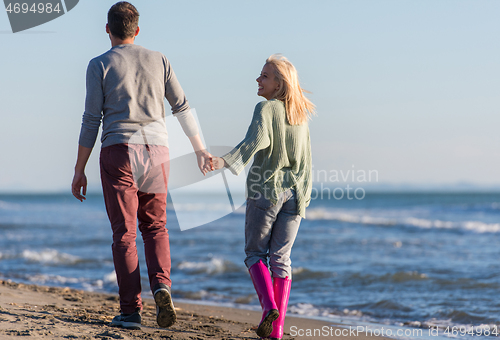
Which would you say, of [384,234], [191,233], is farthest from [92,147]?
[384,234]

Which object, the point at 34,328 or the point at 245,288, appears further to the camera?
the point at 245,288

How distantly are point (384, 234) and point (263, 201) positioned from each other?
998 centimetres

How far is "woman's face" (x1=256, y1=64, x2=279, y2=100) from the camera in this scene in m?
2.66

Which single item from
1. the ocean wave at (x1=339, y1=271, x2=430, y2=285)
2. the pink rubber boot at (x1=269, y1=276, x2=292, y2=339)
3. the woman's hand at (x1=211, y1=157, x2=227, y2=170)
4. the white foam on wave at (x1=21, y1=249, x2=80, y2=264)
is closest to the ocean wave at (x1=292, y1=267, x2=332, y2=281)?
the ocean wave at (x1=339, y1=271, x2=430, y2=285)

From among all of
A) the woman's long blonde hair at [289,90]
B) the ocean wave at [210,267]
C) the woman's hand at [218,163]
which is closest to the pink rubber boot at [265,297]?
the woman's hand at [218,163]

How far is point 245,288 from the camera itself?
5.53 meters

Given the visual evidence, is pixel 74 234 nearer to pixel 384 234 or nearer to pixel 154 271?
pixel 384 234

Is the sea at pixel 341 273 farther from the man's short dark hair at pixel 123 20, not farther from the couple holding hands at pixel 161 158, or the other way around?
the man's short dark hair at pixel 123 20

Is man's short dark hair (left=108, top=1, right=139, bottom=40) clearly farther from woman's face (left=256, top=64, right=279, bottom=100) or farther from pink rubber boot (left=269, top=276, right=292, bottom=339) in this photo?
pink rubber boot (left=269, top=276, right=292, bottom=339)

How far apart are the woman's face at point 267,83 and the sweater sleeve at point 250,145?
232 mm

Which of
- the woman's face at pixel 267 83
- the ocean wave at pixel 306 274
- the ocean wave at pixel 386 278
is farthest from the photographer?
the ocean wave at pixel 306 274

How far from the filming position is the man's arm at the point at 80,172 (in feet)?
8.20

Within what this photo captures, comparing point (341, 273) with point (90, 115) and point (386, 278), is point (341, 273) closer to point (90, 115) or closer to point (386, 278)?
point (386, 278)

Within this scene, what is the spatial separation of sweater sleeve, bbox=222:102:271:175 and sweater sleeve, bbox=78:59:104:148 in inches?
29.8
